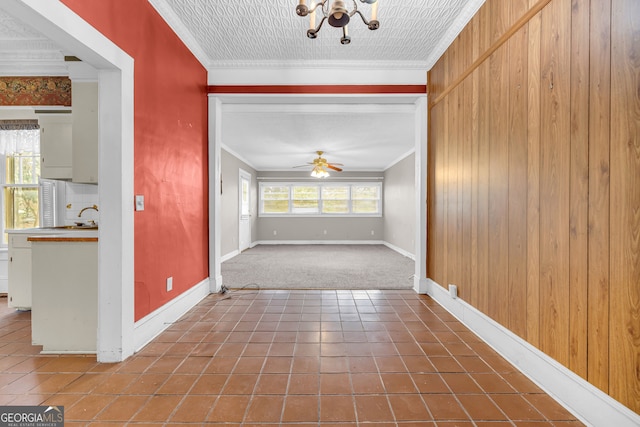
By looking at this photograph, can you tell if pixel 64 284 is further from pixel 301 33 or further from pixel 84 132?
pixel 301 33

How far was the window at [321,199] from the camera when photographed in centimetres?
928

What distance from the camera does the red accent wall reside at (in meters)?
2.07

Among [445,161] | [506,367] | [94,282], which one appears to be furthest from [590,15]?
[94,282]

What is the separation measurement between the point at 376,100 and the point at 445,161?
3.91 ft

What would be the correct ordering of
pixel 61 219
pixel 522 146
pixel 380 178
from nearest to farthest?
pixel 522 146
pixel 61 219
pixel 380 178

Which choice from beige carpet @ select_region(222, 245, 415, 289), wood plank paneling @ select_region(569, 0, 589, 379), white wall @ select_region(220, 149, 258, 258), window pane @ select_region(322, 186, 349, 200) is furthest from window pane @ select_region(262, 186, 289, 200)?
wood plank paneling @ select_region(569, 0, 589, 379)

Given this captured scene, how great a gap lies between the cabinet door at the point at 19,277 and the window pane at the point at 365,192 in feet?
25.3

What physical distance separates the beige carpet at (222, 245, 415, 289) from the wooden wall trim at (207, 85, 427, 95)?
2.48 meters

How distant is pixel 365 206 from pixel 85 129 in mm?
7928

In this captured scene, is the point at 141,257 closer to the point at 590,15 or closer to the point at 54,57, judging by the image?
the point at 54,57

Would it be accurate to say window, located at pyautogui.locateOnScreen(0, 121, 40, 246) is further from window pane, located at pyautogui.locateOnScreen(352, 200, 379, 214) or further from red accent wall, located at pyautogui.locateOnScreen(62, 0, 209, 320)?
window pane, located at pyautogui.locateOnScreen(352, 200, 379, 214)

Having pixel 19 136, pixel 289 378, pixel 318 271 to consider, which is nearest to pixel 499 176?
pixel 289 378

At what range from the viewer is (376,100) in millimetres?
3541

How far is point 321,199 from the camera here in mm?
9312
